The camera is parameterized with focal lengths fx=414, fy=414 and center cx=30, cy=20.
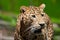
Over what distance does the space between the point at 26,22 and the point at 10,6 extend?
6.01 m

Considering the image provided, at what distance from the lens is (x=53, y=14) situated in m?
13.1

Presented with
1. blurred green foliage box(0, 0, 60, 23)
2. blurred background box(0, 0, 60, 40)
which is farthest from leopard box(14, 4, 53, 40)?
blurred background box(0, 0, 60, 40)

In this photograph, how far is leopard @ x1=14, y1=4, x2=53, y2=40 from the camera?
335 inches

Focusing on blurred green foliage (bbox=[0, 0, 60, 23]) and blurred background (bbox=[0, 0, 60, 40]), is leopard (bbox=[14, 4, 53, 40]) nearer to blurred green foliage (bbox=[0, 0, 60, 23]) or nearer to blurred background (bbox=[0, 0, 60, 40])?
blurred green foliage (bbox=[0, 0, 60, 23])

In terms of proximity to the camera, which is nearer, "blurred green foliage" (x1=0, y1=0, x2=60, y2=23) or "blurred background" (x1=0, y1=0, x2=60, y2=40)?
"blurred green foliage" (x1=0, y1=0, x2=60, y2=23)

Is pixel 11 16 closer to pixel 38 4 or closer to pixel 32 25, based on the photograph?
pixel 38 4

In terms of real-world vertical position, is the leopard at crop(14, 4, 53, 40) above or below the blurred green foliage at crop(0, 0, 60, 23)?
below

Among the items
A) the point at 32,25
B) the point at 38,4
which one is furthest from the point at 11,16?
the point at 32,25

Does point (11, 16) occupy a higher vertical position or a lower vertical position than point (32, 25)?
higher

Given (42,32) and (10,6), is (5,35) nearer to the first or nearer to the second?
(10,6)

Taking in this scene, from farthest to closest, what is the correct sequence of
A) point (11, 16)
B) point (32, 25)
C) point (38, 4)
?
point (11, 16)
point (38, 4)
point (32, 25)

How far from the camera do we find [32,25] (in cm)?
855

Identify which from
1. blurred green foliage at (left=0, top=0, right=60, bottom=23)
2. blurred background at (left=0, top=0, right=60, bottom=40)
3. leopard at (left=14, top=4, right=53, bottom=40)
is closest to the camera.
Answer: leopard at (left=14, top=4, right=53, bottom=40)

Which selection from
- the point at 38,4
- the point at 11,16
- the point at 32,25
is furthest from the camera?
the point at 11,16
